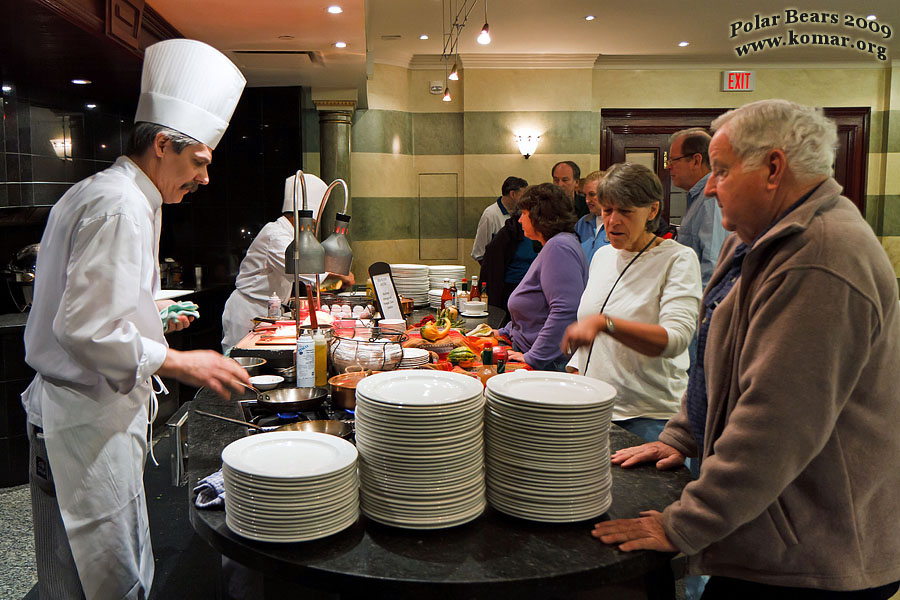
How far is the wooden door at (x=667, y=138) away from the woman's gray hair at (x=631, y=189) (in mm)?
7494

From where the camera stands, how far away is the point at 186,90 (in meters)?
2.07

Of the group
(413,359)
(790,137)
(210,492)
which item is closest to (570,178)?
(413,359)

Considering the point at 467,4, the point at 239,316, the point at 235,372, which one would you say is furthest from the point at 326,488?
the point at 467,4

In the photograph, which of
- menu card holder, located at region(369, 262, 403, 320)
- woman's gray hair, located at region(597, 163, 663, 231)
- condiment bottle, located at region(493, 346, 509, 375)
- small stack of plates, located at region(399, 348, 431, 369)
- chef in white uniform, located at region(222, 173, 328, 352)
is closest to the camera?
woman's gray hair, located at region(597, 163, 663, 231)

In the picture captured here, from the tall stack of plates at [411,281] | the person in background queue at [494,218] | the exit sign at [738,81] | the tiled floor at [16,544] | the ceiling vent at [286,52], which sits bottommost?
the tiled floor at [16,544]

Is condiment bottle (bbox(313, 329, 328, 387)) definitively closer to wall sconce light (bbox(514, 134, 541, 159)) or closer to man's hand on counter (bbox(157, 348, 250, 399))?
man's hand on counter (bbox(157, 348, 250, 399))

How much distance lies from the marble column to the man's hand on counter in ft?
20.7

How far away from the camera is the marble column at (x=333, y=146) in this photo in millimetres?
8016

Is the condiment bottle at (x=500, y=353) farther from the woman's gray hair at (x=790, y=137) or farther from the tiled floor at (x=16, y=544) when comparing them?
the tiled floor at (x=16, y=544)

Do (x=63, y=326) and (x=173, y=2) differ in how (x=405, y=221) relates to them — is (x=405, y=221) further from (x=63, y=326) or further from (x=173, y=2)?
(x=63, y=326)

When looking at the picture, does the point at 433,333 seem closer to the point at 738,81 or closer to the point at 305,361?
the point at 305,361

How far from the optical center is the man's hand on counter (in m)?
1.72

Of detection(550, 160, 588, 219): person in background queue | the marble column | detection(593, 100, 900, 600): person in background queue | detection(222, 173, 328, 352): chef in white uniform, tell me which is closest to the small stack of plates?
detection(593, 100, 900, 600): person in background queue

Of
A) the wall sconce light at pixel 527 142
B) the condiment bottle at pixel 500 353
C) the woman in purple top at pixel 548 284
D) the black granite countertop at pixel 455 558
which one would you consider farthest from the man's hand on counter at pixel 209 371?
the wall sconce light at pixel 527 142
